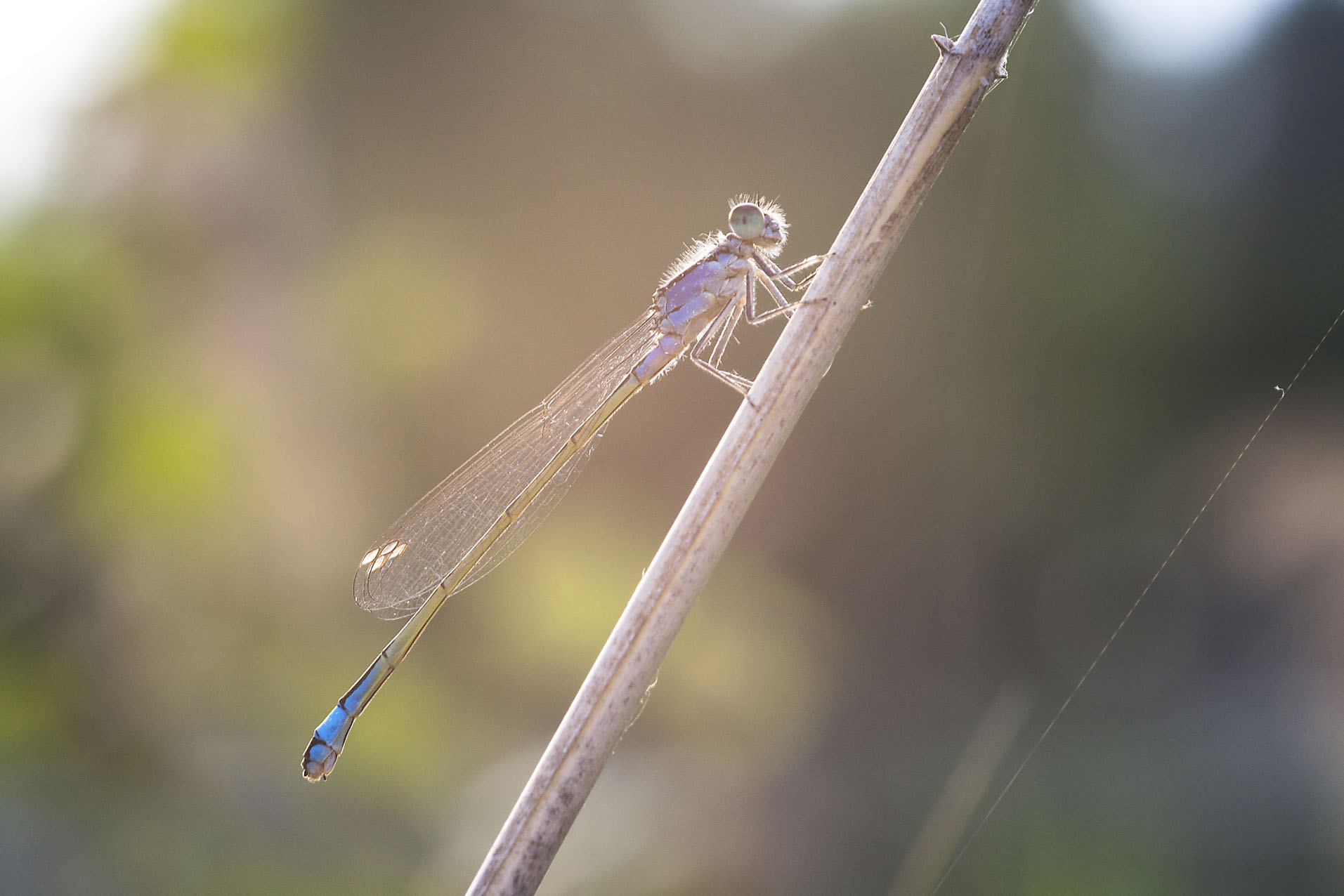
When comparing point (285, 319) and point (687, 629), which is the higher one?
point (285, 319)

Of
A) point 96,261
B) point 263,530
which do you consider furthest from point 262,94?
point 263,530

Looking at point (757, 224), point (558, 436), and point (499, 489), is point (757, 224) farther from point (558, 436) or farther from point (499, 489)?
point (499, 489)

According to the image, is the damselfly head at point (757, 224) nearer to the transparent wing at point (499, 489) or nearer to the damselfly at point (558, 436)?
the damselfly at point (558, 436)

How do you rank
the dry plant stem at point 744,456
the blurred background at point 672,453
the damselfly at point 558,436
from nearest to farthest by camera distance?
the dry plant stem at point 744,456
the damselfly at point 558,436
the blurred background at point 672,453

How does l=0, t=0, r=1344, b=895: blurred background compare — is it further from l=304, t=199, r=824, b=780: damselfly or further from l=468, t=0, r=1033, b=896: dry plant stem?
l=468, t=0, r=1033, b=896: dry plant stem

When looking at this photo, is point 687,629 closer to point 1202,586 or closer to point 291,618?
point 291,618

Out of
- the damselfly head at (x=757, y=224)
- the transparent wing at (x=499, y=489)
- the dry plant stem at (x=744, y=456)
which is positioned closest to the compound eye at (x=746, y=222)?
the damselfly head at (x=757, y=224)

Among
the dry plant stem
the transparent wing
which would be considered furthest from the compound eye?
the dry plant stem

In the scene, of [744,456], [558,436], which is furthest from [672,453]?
[744,456]
